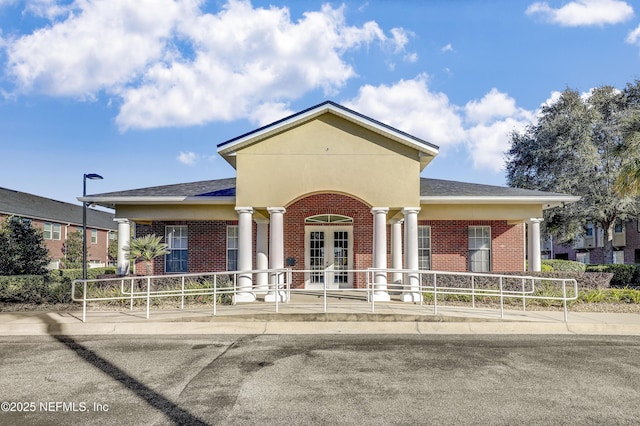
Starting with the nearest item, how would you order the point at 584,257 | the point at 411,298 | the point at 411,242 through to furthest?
the point at 411,298 < the point at 411,242 < the point at 584,257

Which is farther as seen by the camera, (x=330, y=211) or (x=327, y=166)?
(x=330, y=211)

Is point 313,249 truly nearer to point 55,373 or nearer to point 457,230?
point 457,230

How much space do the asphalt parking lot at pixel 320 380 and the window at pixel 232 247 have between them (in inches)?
315

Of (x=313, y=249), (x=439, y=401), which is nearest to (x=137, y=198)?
(x=313, y=249)

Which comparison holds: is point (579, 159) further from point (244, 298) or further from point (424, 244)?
point (244, 298)

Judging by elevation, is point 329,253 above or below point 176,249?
below

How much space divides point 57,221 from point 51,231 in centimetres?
108

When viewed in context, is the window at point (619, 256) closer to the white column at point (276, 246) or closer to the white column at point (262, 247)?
the white column at point (262, 247)

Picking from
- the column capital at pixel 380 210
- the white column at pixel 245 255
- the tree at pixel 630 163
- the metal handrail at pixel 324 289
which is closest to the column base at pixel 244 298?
the white column at pixel 245 255

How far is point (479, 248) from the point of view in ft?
55.5

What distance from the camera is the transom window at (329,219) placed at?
53.4ft

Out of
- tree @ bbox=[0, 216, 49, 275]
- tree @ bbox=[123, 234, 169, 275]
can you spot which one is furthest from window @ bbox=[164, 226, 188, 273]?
tree @ bbox=[0, 216, 49, 275]

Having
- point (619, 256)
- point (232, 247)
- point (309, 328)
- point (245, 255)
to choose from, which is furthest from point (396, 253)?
point (619, 256)

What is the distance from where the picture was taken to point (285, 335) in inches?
363
